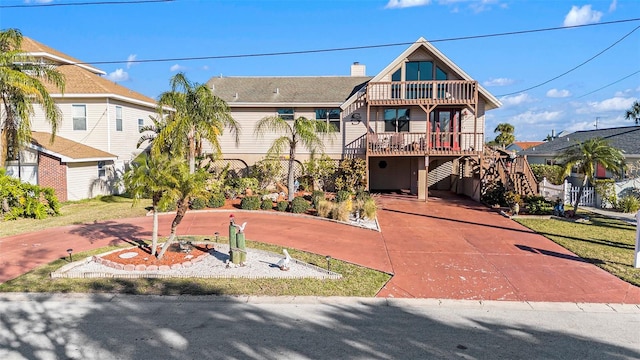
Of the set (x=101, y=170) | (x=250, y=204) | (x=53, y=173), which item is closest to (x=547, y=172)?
(x=250, y=204)

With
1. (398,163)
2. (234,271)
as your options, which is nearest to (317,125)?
(398,163)

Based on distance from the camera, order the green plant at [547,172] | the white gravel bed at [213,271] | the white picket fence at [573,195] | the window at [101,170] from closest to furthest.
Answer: the white gravel bed at [213,271], the white picket fence at [573,195], the window at [101,170], the green plant at [547,172]

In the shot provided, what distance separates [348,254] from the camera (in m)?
10.7

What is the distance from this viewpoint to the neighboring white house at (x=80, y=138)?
18984mm

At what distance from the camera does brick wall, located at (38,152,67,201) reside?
18.8 m

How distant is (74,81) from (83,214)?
9857 mm

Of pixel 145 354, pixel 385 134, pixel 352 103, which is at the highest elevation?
pixel 352 103

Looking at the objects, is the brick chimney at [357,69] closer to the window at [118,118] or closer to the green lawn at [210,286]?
the window at [118,118]

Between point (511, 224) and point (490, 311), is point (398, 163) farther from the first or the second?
point (490, 311)

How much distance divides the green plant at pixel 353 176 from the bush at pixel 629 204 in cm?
1190

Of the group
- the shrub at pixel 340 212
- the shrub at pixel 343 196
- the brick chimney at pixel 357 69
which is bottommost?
the shrub at pixel 340 212

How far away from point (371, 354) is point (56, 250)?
9.89 metres

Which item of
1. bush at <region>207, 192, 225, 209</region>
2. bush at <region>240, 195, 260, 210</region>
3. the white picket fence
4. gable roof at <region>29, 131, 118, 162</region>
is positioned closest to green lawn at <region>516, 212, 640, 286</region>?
the white picket fence

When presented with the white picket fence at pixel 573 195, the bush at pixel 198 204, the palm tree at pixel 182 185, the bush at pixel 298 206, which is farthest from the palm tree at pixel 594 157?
the bush at pixel 198 204
